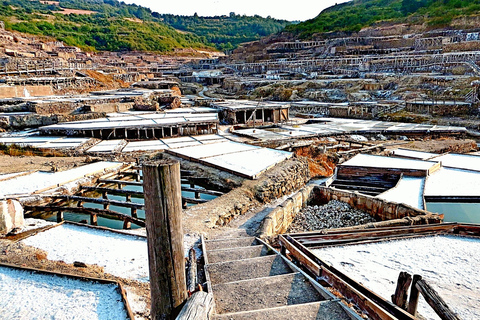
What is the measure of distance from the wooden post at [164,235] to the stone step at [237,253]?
226 cm

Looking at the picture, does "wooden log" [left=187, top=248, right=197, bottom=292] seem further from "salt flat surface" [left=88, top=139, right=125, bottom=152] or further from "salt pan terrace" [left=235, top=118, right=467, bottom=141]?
"salt pan terrace" [left=235, top=118, right=467, bottom=141]

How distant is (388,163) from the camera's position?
12.2 metres

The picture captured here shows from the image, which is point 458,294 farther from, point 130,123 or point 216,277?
point 130,123

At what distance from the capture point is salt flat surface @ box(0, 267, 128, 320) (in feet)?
14.0

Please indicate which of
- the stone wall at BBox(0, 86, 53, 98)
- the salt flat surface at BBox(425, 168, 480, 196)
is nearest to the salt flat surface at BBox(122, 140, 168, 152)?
the salt flat surface at BBox(425, 168, 480, 196)

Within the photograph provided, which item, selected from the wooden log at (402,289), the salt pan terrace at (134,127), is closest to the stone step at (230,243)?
the wooden log at (402,289)

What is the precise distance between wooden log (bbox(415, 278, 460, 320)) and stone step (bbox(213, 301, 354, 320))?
0.80m

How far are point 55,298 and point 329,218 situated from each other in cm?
667

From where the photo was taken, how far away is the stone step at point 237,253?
16.7 feet

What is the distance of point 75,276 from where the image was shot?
497 cm

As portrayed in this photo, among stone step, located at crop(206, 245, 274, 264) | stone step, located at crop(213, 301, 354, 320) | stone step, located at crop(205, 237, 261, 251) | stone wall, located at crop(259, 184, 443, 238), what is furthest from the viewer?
stone wall, located at crop(259, 184, 443, 238)

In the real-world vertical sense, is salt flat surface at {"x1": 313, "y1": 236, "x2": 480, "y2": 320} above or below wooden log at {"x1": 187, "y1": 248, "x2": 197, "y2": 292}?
below

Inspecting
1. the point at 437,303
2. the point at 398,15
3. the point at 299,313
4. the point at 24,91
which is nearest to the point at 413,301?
the point at 437,303

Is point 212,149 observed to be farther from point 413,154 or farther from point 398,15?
point 398,15
